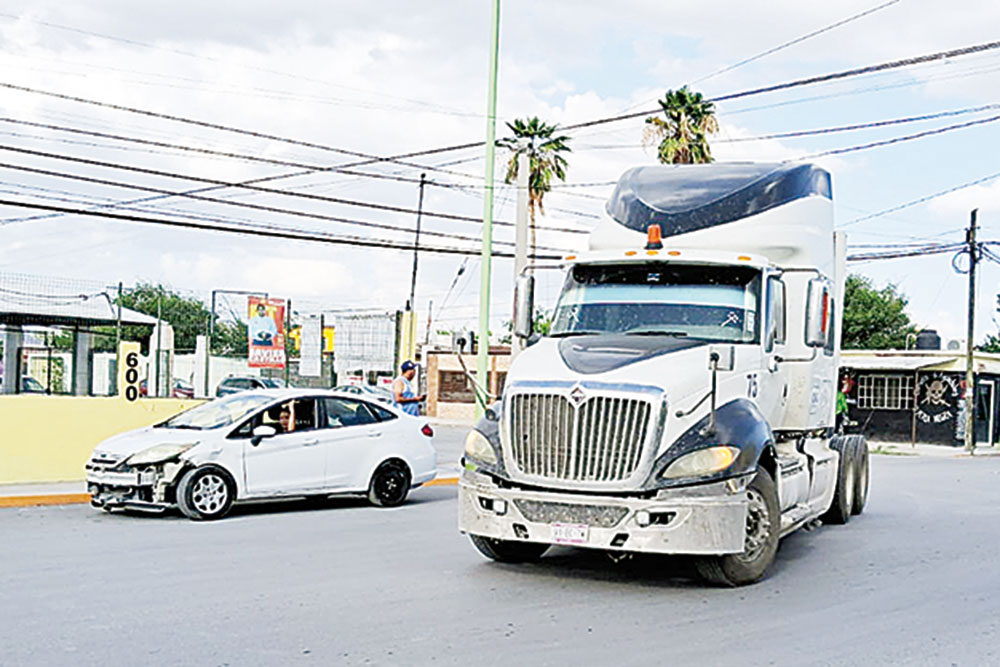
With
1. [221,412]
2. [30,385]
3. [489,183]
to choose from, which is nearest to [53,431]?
[221,412]

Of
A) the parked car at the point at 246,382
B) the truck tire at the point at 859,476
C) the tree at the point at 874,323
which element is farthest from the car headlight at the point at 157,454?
the tree at the point at 874,323

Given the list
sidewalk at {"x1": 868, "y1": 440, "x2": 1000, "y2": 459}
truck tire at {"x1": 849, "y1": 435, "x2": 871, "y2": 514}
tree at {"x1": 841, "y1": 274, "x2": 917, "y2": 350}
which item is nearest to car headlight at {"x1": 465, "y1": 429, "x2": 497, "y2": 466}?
truck tire at {"x1": 849, "y1": 435, "x2": 871, "y2": 514}

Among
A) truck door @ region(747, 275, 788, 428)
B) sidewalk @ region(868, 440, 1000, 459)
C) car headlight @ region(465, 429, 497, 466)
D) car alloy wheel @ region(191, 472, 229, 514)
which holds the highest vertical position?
truck door @ region(747, 275, 788, 428)

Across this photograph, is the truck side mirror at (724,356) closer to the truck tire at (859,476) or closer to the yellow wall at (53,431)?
the truck tire at (859,476)

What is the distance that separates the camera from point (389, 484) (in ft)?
49.5

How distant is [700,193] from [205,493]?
6.47m

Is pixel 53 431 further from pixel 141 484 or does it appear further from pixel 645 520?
pixel 645 520

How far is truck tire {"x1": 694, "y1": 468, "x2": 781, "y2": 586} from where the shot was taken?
30.2 feet

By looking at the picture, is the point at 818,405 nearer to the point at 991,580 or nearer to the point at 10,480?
the point at 991,580

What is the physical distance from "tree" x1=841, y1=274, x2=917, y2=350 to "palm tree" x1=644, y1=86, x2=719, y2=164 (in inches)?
1295

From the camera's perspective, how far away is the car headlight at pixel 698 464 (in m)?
8.78

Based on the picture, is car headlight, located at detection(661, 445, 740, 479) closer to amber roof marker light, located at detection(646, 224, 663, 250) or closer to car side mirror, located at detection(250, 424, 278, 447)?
amber roof marker light, located at detection(646, 224, 663, 250)

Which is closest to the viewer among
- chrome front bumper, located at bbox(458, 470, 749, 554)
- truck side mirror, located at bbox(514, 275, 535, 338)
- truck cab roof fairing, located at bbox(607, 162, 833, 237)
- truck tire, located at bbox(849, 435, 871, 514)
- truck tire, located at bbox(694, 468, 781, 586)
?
chrome front bumper, located at bbox(458, 470, 749, 554)

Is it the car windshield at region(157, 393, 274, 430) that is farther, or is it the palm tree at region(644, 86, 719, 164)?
the palm tree at region(644, 86, 719, 164)
